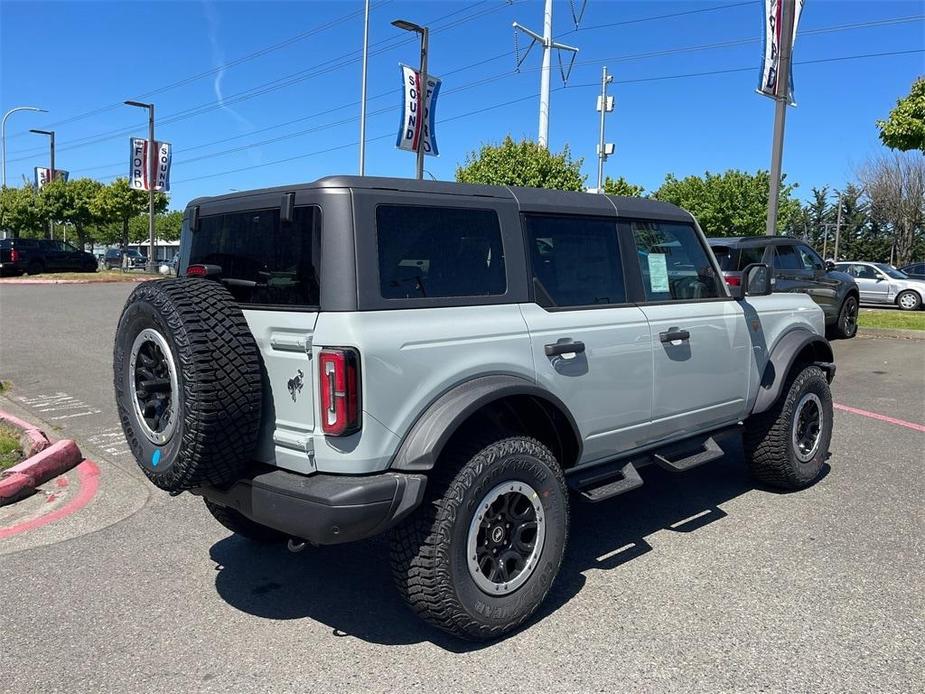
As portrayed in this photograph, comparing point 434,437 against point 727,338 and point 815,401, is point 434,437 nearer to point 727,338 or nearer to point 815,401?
point 727,338

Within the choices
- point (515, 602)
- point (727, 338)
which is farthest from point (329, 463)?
point (727, 338)

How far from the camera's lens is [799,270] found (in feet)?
40.9

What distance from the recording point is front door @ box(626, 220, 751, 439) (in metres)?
4.13

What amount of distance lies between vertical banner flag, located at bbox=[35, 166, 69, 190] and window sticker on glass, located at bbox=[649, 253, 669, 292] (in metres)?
45.1

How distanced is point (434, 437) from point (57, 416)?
19.5ft

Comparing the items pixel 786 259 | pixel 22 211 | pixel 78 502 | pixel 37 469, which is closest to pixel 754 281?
pixel 78 502

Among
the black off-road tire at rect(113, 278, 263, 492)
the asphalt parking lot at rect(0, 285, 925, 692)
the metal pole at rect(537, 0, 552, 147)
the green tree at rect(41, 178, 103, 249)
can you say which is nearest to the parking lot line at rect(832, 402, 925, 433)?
the asphalt parking lot at rect(0, 285, 925, 692)

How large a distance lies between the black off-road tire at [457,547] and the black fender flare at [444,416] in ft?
0.58

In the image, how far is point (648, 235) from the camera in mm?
4309

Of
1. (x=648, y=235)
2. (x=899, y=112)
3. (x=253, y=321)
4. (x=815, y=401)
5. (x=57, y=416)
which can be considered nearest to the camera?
(x=253, y=321)

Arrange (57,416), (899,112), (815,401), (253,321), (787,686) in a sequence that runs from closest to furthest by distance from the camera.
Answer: (787,686) → (253,321) → (815,401) → (57,416) → (899,112)

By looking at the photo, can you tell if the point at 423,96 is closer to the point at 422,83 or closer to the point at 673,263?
the point at 422,83

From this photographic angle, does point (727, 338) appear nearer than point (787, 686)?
No

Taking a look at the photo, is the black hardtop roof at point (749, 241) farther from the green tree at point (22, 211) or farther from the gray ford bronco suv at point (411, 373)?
the green tree at point (22, 211)
